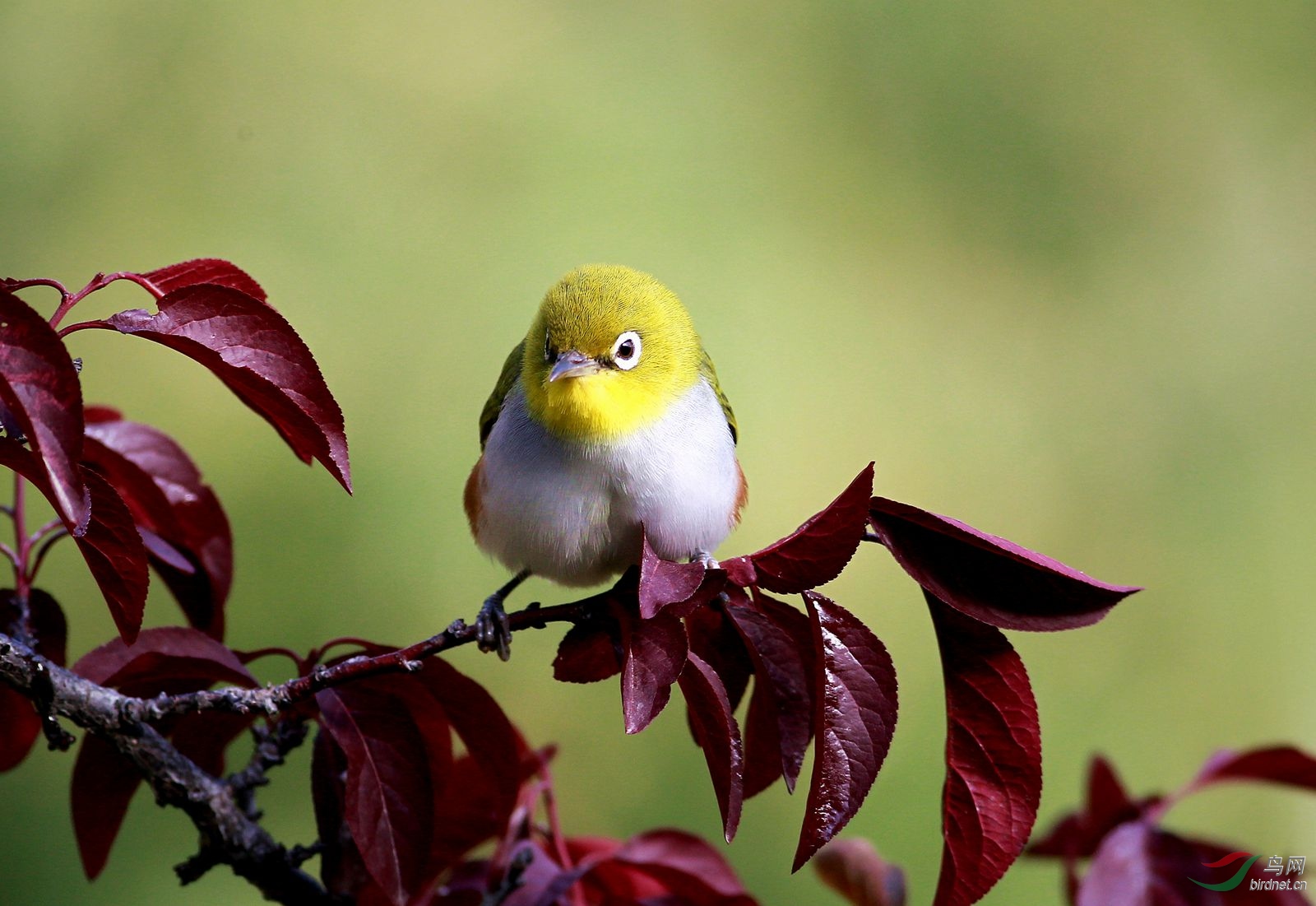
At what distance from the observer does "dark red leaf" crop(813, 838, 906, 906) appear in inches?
56.1

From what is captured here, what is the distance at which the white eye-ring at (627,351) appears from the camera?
1560mm

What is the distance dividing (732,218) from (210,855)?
9.32ft

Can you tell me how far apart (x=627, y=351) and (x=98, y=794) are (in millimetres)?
809

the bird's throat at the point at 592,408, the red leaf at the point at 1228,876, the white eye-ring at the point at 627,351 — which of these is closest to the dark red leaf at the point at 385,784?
the bird's throat at the point at 592,408

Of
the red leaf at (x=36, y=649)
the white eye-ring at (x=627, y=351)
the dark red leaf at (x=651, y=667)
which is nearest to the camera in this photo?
the dark red leaf at (x=651, y=667)

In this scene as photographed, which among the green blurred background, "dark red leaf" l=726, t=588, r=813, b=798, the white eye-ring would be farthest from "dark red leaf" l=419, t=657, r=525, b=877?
the green blurred background

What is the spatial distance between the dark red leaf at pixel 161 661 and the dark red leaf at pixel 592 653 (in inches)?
12.8

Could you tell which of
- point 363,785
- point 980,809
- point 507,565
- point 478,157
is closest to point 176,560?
point 363,785

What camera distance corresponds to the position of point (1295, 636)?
145 inches

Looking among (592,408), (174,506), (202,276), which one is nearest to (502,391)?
(592,408)

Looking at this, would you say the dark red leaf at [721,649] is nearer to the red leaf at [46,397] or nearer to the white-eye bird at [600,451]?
the white-eye bird at [600,451]

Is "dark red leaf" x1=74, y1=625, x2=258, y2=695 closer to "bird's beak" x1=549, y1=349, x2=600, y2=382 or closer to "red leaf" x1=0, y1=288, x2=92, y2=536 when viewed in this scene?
"red leaf" x1=0, y1=288, x2=92, y2=536

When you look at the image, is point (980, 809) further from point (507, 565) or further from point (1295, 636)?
point (1295, 636)

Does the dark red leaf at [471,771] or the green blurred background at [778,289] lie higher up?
the green blurred background at [778,289]
